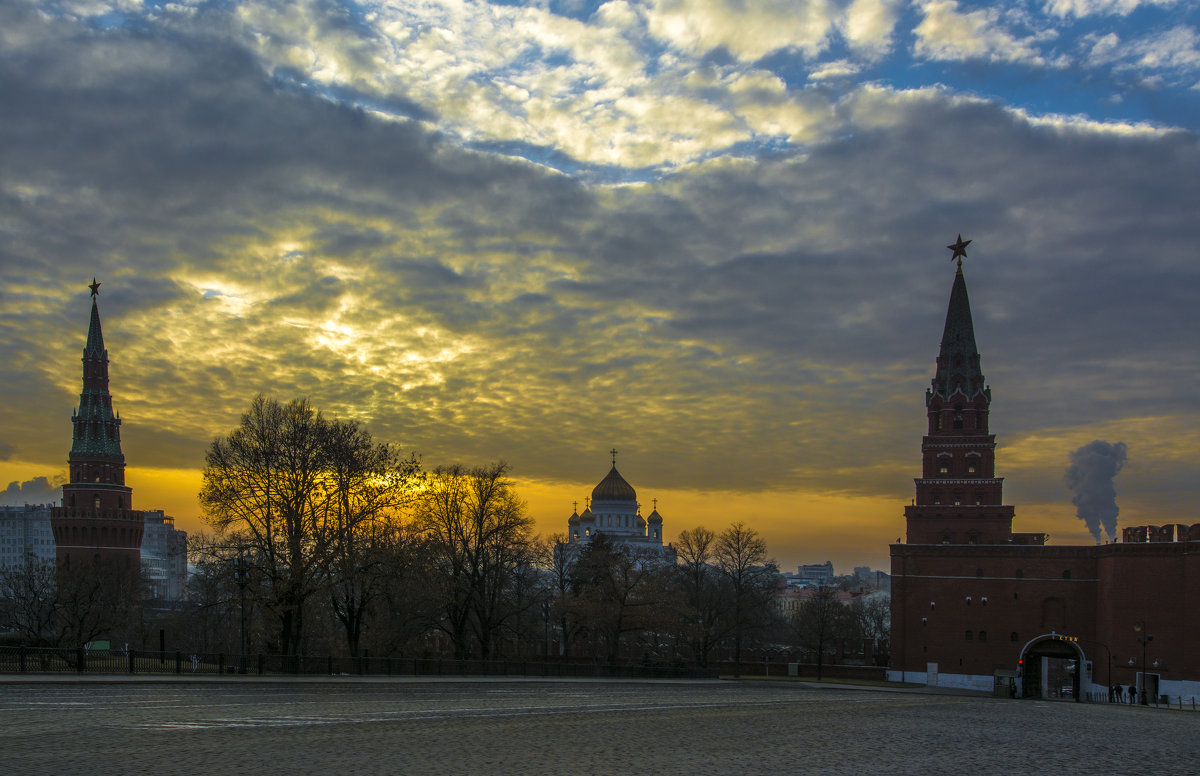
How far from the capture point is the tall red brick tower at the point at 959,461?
77.5 meters

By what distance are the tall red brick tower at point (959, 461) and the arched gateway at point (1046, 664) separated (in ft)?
26.2

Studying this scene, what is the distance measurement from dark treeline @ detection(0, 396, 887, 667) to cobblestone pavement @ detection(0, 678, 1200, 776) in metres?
12.0

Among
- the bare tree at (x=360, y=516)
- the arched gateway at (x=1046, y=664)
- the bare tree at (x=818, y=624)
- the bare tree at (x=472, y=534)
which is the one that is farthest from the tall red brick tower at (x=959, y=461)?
the bare tree at (x=360, y=516)

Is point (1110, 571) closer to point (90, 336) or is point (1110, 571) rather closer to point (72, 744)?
point (72, 744)

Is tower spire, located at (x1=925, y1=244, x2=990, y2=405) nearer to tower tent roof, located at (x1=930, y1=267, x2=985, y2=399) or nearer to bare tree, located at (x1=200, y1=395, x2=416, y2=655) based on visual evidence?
tower tent roof, located at (x1=930, y1=267, x2=985, y2=399)

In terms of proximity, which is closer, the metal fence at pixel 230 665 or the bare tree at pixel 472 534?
the metal fence at pixel 230 665

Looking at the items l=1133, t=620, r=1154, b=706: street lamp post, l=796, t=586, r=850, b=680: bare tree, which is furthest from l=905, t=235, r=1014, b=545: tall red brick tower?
l=796, t=586, r=850, b=680: bare tree

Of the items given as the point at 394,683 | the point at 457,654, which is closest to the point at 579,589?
the point at 457,654

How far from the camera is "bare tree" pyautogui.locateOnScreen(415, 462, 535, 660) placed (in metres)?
53.5

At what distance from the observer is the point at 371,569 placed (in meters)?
41.6

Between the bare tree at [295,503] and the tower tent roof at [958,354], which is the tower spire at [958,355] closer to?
the tower tent roof at [958,354]

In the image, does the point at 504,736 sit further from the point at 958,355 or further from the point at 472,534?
the point at 958,355

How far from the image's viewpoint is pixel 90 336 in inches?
4178

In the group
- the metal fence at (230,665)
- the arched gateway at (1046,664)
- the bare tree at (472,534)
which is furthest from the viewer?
the arched gateway at (1046,664)
